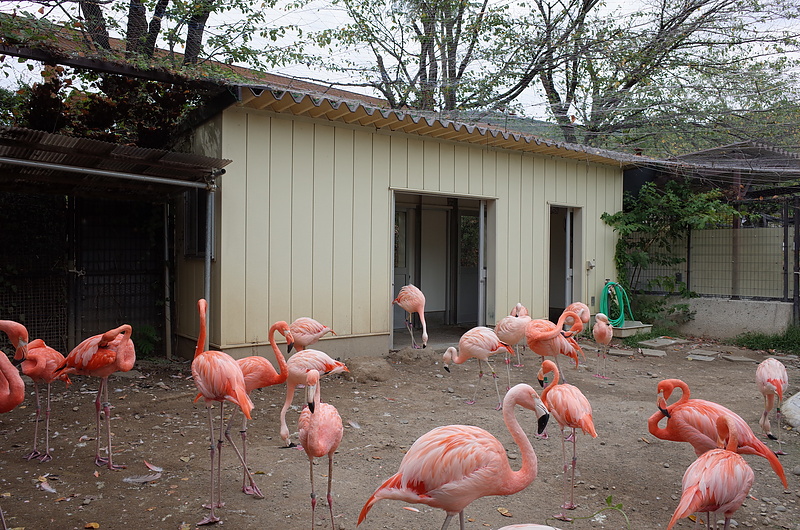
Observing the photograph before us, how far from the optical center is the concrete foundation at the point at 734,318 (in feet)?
31.9

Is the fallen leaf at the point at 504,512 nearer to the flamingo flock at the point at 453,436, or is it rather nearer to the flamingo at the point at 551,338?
the flamingo flock at the point at 453,436

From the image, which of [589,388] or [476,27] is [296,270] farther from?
[476,27]

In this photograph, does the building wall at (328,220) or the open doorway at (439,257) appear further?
the open doorway at (439,257)

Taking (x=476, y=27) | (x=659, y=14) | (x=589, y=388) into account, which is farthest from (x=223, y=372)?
(x=659, y=14)

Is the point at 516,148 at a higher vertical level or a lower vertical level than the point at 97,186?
higher

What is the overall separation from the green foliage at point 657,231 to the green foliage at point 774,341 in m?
1.17

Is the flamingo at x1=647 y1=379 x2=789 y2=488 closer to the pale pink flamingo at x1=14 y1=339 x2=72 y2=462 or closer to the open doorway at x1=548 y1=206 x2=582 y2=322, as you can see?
the pale pink flamingo at x1=14 y1=339 x2=72 y2=462

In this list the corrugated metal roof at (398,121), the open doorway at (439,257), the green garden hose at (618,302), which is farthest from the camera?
the open doorway at (439,257)

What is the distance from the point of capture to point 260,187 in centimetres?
693

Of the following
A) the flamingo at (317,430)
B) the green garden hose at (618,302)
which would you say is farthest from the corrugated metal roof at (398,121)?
the flamingo at (317,430)

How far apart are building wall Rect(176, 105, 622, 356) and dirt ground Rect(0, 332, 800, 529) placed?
1.01 m

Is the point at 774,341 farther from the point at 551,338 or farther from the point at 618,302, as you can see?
the point at 551,338

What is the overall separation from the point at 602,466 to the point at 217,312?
4651mm

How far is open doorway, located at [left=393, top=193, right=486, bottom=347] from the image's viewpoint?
1116cm
